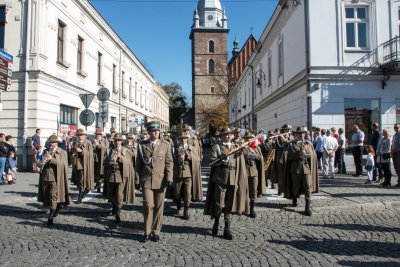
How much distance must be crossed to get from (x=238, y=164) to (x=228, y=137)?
20.0 inches

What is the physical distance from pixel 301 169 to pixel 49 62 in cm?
1412

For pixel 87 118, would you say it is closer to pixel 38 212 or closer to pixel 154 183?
pixel 38 212

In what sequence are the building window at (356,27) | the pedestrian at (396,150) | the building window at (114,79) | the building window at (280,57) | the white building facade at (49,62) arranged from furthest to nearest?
the building window at (114,79), the building window at (280,57), the building window at (356,27), the white building facade at (49,62), the pedestrian at (396,150)

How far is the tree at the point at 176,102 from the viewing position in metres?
102

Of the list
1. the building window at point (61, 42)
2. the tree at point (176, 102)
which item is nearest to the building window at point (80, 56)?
the building window at point (61, 42)

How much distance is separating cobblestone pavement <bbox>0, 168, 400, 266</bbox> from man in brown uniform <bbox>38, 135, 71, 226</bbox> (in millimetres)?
452

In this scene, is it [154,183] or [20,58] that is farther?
[20,58]

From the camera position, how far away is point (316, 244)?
19.6 feet

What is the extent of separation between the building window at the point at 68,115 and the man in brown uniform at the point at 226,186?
48.3 ft

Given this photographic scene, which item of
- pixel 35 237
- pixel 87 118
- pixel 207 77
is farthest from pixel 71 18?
pixel 207 77

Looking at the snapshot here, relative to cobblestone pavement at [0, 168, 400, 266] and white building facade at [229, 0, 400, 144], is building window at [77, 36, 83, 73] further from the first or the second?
cobblestone pavement at [0, 168, 400, 266]

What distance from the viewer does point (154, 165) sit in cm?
654

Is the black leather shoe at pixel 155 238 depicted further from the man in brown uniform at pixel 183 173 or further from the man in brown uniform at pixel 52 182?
the man in brown uniform at pixel 52 182

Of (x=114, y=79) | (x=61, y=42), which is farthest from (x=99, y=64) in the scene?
(x=61, y=42)
